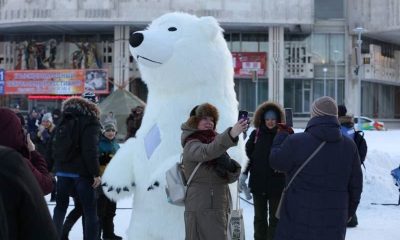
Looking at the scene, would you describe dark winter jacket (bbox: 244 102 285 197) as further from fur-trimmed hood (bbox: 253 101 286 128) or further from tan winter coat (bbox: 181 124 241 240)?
tan winter coat (bbox: 181 124 241 240)

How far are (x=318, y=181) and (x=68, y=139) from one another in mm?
2527

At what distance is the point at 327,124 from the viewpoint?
138 inches

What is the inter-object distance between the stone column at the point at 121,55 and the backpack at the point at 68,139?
2852 centimetres

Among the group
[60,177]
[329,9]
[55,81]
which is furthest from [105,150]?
[329,9]

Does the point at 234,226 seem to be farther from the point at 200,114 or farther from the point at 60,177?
the point at 60,177

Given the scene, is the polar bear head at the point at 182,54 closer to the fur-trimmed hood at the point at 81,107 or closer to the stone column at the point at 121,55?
the fur-trimmed hood at the point at 81,107

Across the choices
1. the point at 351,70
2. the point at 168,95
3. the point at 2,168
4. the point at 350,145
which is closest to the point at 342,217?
the point at 350,145

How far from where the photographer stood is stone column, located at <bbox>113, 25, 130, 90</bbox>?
3344 centimetres

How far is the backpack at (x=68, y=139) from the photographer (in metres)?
5.05

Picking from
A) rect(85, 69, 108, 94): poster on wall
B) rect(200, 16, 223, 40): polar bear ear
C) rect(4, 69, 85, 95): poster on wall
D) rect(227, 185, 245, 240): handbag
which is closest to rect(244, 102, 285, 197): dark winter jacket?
rect(200, 16, 223, 40): polar bear ear

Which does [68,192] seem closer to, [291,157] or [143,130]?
[143,130]

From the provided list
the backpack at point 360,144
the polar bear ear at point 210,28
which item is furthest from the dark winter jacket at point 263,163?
the backpack at point 360,144

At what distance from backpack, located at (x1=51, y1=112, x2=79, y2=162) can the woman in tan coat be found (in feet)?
5.38

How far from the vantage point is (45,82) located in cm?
3491
